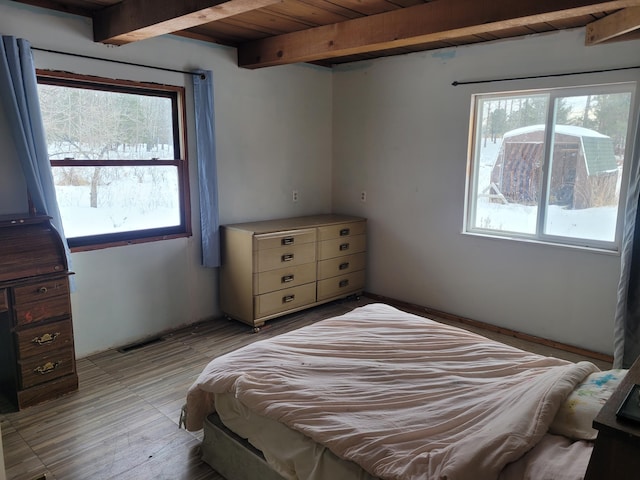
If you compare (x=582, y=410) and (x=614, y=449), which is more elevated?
(x=614, y=449)

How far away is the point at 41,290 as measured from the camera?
260 centimetres

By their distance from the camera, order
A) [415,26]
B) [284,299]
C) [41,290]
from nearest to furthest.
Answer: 1. [41,290]
2. [415,26]
3. [284,299]

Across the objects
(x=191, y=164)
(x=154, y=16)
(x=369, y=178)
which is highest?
(x=154, y=16)

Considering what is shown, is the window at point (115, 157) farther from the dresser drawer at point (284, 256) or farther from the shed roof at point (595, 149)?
the shed roof at point (595, 149)

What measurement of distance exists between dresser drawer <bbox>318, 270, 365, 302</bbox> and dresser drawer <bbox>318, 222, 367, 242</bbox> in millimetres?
410

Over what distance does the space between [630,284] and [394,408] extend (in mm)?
2135

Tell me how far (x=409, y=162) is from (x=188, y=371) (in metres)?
2.61

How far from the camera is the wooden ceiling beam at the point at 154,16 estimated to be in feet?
7.31

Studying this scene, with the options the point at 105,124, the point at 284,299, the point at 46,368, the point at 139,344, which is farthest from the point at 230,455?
the point at 105,124

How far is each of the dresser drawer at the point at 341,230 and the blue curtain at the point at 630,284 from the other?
7.26 ft

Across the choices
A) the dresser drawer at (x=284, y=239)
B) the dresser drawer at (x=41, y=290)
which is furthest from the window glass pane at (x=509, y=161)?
the dresser drawer at (x=41, y=290)

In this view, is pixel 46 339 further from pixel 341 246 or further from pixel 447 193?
pixel 447 193

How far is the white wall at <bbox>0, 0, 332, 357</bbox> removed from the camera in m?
2.96

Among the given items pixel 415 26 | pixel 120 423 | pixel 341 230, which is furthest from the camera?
pixel 341 230
